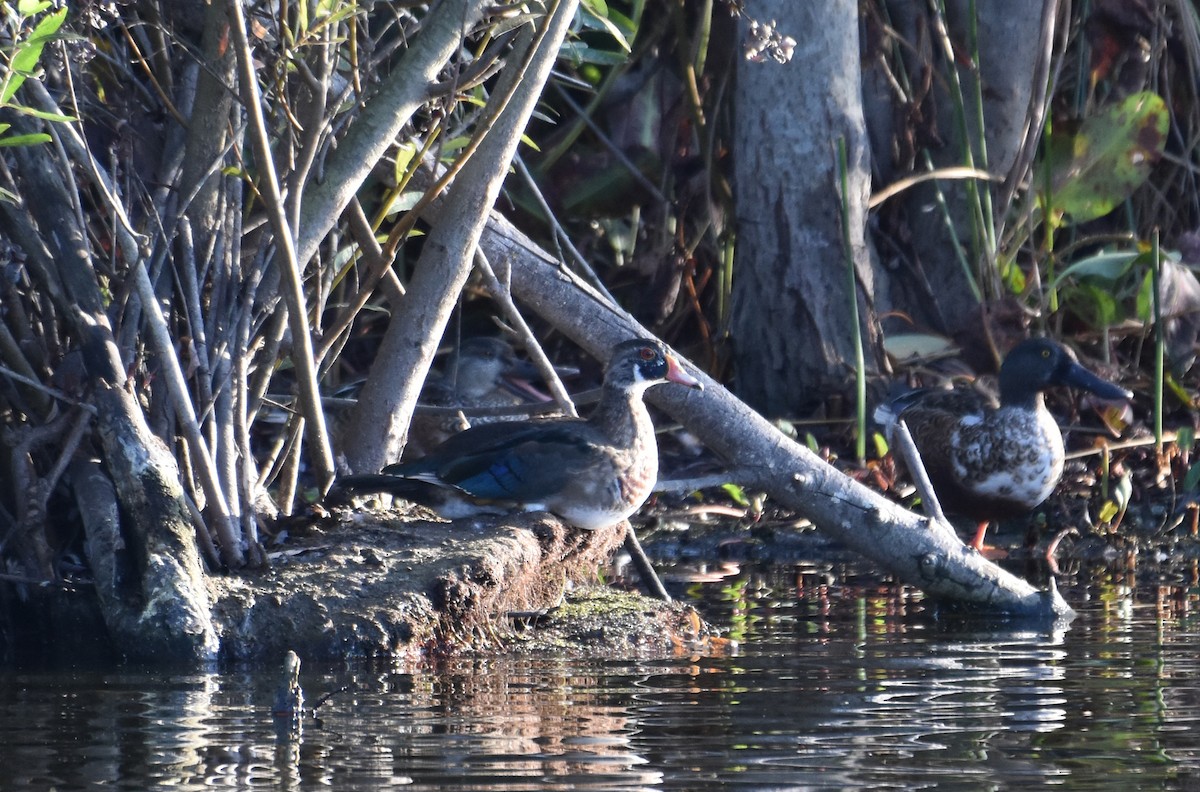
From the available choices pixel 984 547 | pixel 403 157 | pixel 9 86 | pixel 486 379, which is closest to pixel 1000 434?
pixel 984 547

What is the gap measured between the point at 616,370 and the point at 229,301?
147 centimetres

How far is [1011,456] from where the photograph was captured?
7.64m

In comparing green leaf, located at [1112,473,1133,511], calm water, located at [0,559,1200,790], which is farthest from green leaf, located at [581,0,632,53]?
green leaf, located at [1112,473,1133,511]

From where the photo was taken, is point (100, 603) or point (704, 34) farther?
point (704, 34)

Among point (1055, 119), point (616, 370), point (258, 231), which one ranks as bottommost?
point (616, 370)

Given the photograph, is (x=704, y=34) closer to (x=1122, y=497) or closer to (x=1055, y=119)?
(x=1055, y=119)

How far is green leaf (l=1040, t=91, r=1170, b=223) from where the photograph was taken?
912 cm

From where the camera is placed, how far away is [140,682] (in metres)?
4.45

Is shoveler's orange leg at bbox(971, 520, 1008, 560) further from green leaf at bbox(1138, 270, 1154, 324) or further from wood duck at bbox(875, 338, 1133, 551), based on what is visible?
green leaf at bbox(1138, 270, 1154, 324)

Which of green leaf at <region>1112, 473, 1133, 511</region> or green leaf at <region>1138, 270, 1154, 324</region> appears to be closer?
green leaf at <region>1112, 473, 1133, 511</region>

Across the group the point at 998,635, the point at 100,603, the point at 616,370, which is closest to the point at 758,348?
the point at 616,370

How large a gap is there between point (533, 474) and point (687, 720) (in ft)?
5.62

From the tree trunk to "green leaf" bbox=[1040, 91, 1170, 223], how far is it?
117 centimetres

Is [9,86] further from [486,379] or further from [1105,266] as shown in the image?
[1105,266]
